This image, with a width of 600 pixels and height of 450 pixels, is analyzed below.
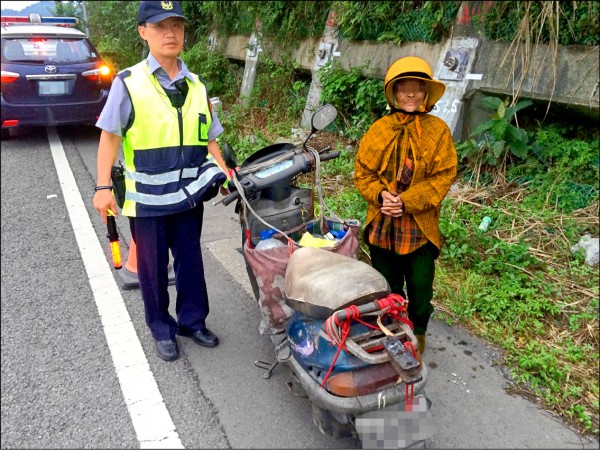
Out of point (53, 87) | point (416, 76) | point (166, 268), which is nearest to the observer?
point (416, 76)

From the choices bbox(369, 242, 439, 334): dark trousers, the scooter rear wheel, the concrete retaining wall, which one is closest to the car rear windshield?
the concrete retaining wall

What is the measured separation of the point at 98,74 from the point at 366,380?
→ 7159 mm

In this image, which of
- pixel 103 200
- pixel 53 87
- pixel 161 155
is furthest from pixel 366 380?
pixel 53 87

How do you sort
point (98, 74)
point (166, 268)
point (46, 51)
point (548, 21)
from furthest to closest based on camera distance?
point (98, 74) → point (46, 51) → point (548, 21) → point (166, 268)

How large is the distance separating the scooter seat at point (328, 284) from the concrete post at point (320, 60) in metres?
4.73

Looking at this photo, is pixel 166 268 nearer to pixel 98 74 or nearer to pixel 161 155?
pixel 161 155

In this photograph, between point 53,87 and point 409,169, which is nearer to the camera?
point 409,169

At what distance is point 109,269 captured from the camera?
3965 mm

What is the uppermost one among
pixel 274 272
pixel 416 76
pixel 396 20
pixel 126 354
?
pixel 396 20

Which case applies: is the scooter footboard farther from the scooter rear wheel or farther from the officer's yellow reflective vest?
the officer's yellow reflective vest

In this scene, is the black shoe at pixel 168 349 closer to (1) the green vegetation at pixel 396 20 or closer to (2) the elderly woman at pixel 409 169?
(2) the elderly woman at pixel 409 169

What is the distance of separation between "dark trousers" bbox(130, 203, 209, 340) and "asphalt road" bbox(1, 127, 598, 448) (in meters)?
0.18

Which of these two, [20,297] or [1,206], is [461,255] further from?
[1,206]

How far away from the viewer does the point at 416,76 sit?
2.38m
